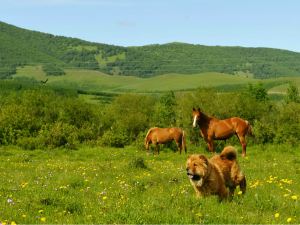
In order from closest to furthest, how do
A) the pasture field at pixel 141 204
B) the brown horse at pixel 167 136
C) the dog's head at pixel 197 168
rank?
1. the pasture field at pixel 141 204
2. the dog's head at pixel 197 168
3. the brown horse at pixel 167 136

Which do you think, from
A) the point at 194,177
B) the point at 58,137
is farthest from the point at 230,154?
the point at 58,137

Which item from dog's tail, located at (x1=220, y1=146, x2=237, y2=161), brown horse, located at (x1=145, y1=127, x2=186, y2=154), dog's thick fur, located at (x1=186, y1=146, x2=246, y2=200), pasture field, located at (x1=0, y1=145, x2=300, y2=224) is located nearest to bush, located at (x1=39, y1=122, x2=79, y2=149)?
brown horse, located at (x1=145, y1=127, x2=186, y2=154)

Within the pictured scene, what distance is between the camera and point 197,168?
923 cm

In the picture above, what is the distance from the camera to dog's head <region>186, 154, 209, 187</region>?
922 cm

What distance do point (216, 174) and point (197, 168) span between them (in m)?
0.82

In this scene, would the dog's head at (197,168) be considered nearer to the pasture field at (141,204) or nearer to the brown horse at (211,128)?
the pasture field at (141,204)

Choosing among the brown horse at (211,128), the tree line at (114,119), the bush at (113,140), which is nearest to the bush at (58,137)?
the tree line at (114,119)

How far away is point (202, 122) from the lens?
91.6ft

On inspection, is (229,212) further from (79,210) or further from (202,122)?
(202,122)

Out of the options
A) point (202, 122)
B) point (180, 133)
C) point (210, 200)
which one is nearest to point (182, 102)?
point (180, 133)

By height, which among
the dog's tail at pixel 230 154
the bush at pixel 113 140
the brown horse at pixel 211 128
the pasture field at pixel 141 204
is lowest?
the bush at pixel 113 140

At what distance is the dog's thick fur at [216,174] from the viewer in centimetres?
931

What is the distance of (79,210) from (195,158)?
9.06 feet

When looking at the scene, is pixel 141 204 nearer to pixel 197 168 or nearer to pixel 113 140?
pixel 197 168
